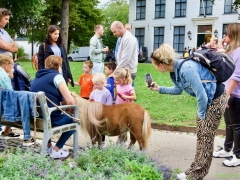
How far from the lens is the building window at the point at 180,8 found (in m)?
41.5

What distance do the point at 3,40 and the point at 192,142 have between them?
3.81 metres

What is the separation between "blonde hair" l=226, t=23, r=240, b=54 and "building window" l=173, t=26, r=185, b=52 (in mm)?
36874

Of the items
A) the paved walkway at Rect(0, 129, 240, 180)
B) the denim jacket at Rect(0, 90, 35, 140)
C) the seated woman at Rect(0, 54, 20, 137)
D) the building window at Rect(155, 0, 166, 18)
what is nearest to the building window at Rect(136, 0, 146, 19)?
the building window at Rect(155, 0, 166, 18)

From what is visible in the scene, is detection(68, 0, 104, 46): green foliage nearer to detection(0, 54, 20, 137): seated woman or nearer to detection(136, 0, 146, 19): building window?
detection(136, 0, 146, 19): building window

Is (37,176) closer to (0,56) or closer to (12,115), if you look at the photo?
(12,115)

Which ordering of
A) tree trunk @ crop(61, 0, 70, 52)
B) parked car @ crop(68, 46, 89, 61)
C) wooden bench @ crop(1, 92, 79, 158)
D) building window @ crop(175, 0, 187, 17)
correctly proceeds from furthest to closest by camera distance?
parked car @ crop(68, 46, 89, 61)
building window @ crop(175, 0, 187, 17)
tree trunk @ crop(61, 0, 70, 52)
wooden bench @ crop(1, 92, 79, 158)

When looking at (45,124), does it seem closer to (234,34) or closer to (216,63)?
(216,63)

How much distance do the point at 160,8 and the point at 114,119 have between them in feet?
131

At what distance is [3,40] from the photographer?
589cm

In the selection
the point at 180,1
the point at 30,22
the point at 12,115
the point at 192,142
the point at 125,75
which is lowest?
the point at 192,142

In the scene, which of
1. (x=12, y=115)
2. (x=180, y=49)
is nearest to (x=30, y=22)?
(x=180, y=49)

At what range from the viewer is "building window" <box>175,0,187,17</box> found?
136ft

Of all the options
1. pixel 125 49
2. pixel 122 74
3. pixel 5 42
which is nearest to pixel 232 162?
pixel 122 74

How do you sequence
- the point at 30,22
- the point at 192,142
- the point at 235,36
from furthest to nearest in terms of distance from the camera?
the point at 30,22
the point at 192,142
the point at 235,36
